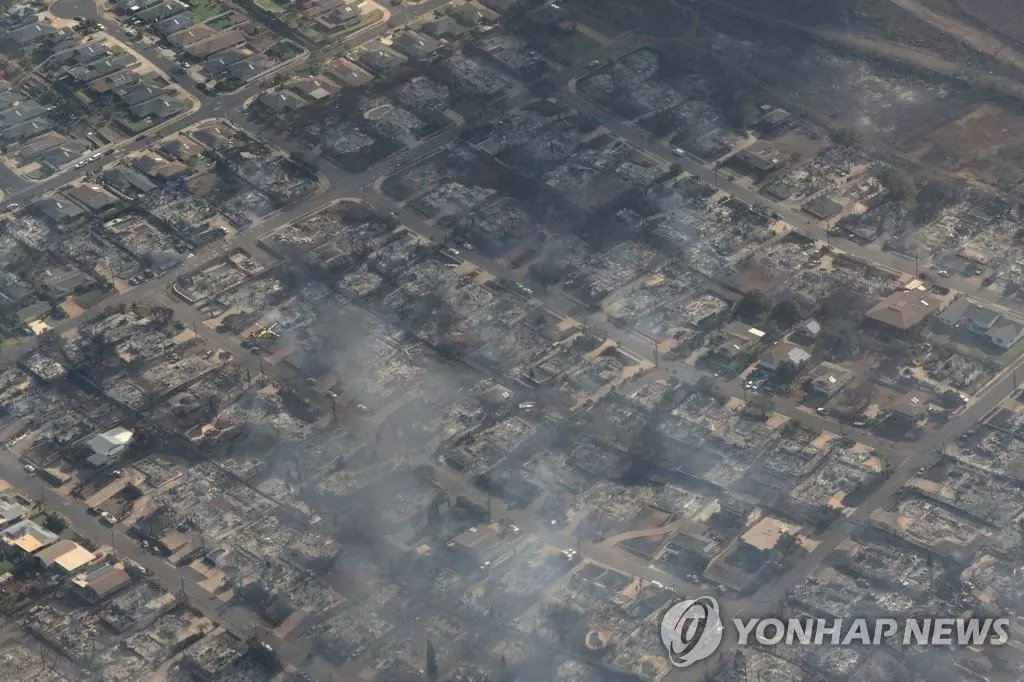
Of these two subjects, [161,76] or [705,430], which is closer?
[705,430]

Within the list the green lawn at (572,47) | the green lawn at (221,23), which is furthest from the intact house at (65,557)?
the green lawn at (572,47)

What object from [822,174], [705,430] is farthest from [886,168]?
[705,430]

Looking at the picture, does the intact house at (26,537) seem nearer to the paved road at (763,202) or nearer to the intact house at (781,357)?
the intact house at (781,357)

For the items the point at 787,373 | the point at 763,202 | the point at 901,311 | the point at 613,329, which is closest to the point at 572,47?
the point at 763,202

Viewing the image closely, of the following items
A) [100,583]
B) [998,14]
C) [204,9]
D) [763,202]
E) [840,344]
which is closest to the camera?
[100,583]

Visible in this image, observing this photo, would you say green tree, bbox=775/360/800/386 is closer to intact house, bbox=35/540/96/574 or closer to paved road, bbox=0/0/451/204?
paved road, bbox=0/0/451/204

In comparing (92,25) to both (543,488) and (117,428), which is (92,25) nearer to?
(117,428)

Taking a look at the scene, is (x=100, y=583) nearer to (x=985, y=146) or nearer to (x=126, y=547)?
Answer: (x=126, y=547)
